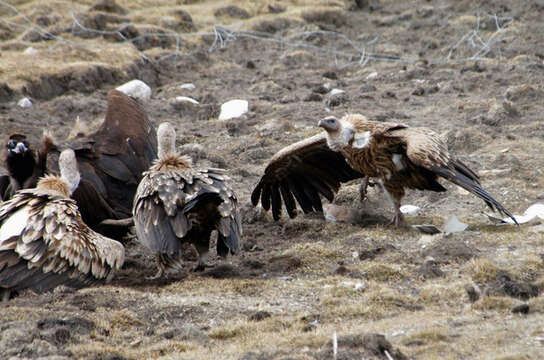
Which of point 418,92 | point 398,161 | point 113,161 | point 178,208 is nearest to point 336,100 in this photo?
point 418,92

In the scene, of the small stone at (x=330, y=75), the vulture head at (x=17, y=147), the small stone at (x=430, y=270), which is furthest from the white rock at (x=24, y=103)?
the small stone at (x=430, y=270)

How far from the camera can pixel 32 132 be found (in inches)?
397

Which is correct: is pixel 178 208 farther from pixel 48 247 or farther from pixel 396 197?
pixel 396 197

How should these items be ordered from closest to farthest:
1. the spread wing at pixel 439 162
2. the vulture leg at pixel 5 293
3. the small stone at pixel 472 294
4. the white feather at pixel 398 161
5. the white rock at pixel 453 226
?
1. the small stone at pixel 472 294
2. the vulture leg at pixel 5 293
3. the spread wing at pixel 439 162
4. the white rock at pixel 453 226
5. the white feather at pixel 398 161

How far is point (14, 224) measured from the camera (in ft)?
18.5

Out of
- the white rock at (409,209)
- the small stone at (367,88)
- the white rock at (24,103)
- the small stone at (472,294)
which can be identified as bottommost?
the white rock at (409,209)

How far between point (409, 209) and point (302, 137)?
94.6 inches

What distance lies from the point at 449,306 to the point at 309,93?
7.48m

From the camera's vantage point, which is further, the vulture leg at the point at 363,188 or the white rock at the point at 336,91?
the white rock at the point at 336,91

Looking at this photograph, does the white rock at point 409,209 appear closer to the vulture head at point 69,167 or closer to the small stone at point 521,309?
the small stone at point 521,309

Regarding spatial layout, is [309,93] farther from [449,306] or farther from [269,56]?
[449,306]

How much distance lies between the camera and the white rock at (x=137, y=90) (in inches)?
467

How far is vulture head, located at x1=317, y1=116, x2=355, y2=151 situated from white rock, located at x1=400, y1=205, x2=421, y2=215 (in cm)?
93

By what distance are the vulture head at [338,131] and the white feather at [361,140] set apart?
0.12ft
